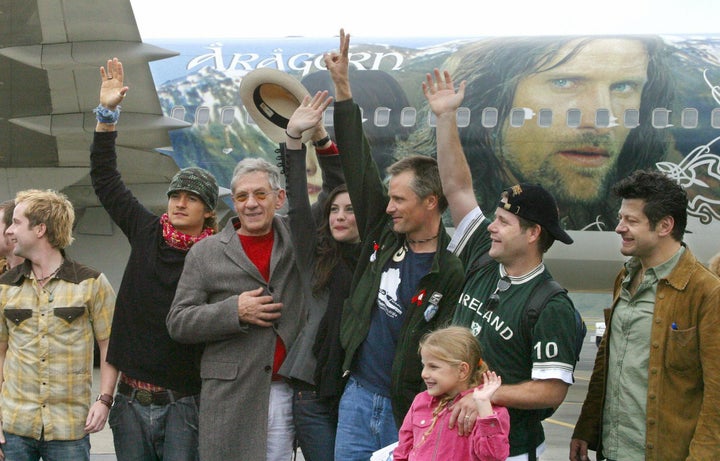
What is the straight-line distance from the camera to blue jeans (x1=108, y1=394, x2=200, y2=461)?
14.9ft

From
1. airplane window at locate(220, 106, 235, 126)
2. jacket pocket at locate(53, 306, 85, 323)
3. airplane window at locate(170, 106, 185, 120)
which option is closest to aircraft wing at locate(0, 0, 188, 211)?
airplane window at locate(170, 106, 185, 120)

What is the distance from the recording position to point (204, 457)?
436 cm

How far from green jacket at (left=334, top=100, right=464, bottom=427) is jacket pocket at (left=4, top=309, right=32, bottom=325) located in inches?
63.4

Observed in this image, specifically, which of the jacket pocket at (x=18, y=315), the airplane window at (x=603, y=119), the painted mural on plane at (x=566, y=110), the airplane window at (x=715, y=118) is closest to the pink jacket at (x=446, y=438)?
the jacket pocket at (x=18, y=315)

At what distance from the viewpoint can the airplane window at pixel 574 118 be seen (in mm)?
12523

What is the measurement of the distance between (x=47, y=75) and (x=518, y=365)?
10183 millimetres

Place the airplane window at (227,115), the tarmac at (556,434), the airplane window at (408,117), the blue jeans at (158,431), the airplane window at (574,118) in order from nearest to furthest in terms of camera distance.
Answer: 1. the blue jeans at (158,431)
2. the tarmac at (556,434)
3. the airplane window at (574,118)
4. the airplane window at (408,117)
5. the airplane window at (227,115)

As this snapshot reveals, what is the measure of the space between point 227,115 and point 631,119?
564 cm

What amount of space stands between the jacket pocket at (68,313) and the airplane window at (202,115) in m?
9.26

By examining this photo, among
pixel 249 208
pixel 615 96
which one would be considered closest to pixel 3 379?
pixel 249 208

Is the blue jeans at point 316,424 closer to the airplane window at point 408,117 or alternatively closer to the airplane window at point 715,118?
the airplane window at point 408,117

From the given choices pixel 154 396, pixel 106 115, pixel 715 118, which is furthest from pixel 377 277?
pixel 715 118

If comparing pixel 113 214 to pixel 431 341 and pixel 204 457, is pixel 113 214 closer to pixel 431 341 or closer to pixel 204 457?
pixel 204 457

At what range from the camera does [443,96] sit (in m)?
4.42
